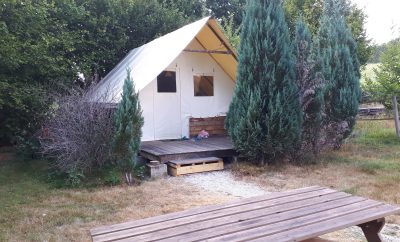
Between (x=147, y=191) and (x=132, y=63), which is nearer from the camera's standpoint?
(x=147, y=191)

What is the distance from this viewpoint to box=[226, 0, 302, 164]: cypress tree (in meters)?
7.46

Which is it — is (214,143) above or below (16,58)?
below

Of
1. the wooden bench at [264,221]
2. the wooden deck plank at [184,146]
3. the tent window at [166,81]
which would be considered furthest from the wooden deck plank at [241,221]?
the tent window at [166,81]

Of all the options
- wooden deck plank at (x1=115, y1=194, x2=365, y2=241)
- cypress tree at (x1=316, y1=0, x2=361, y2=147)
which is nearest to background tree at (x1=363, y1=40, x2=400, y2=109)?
cypress tree at (x1=316, y1=0, x2=361, y2=147)

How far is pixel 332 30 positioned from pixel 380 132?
15.8 feet

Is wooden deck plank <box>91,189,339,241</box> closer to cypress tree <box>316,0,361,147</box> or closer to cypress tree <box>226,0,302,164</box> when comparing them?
cypress tree <box>226,0,302,164</box>

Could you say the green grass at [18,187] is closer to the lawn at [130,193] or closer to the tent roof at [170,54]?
the lawn at [130,193]

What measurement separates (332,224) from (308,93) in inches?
229

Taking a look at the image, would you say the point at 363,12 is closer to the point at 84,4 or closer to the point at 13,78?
the point at 84,4

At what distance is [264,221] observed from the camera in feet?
8.30

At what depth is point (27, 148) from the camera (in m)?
9.01

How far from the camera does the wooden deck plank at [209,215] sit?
2.36 m

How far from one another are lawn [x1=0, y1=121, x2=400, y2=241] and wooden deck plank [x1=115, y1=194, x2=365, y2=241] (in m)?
2.03

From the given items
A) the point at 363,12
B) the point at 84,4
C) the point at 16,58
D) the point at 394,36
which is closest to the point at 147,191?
the point at 16,58
